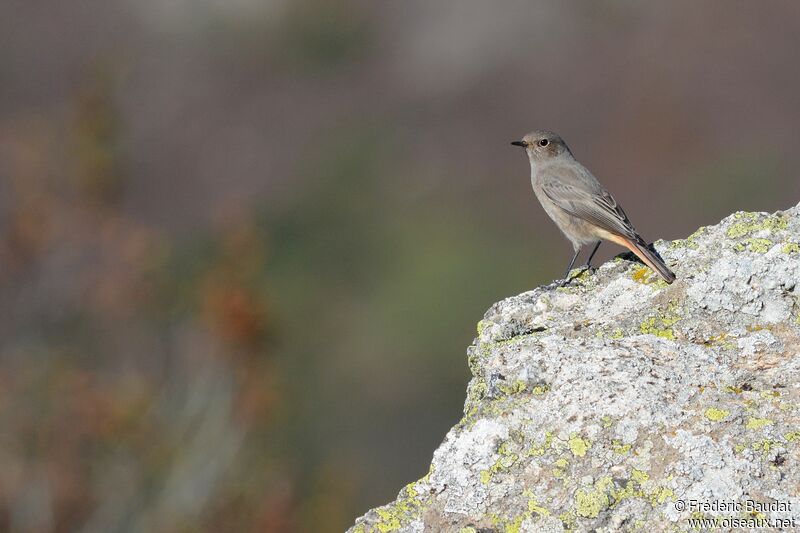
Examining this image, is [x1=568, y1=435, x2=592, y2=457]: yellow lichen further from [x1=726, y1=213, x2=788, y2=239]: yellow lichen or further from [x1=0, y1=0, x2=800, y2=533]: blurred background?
[x1=0, y1=0, x2=800, y2=533]: blurred background

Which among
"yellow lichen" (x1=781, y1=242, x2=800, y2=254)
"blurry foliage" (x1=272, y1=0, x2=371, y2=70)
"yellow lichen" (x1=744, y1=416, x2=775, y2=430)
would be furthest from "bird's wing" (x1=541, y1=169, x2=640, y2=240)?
"blurry foliage" (x1=272, y1=0, x2=371, y2=70)

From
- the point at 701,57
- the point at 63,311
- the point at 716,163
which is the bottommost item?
the point at 63,311

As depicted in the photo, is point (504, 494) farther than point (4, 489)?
No

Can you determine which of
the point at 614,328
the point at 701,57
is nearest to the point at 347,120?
the point at 701,57

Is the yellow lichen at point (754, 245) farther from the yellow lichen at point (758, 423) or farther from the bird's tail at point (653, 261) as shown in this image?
the yellow lichen at point (758, 423)

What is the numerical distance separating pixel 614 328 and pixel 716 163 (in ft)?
101

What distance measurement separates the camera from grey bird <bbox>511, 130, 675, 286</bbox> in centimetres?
788

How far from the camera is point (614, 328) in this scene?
4844mm

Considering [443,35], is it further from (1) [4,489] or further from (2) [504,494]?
(2) [504,494]

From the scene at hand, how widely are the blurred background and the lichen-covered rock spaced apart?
5948 mm

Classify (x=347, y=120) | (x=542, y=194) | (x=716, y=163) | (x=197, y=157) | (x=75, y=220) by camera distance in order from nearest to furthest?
(x=542, y=194), (x=75, y=220), (x=716, y=163), (x=197, y=157), (x=347, y=120)

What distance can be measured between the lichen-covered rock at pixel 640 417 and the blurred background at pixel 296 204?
5.95 metres

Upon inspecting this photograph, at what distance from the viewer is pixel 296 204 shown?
34.4m

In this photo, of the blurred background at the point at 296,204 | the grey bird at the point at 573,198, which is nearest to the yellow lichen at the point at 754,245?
the grey bird at the point at 573,198
